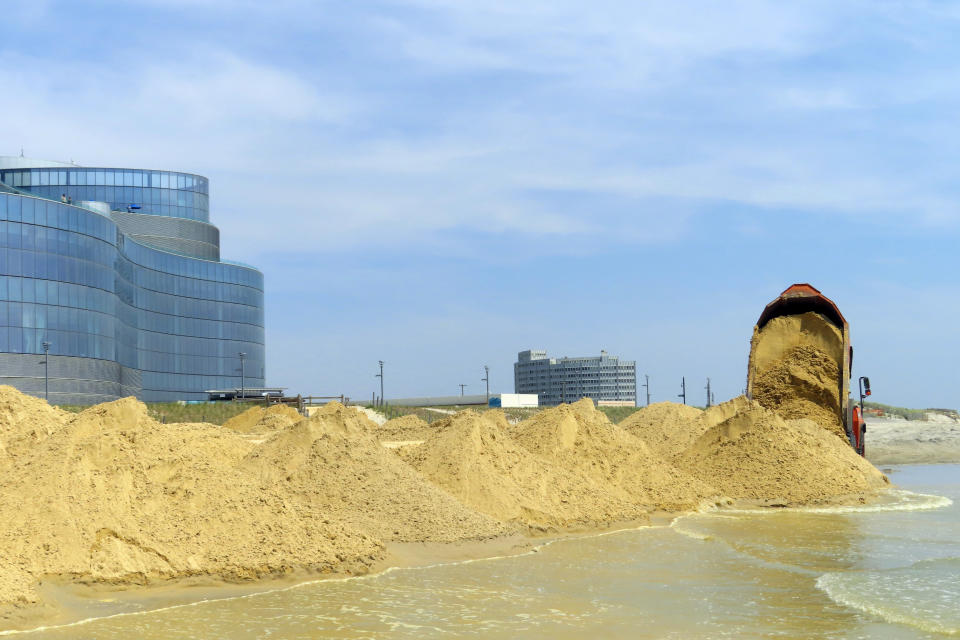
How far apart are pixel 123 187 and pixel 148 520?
318ft

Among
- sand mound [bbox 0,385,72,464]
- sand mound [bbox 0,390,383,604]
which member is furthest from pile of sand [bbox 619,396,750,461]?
sand mound [bbox 0,390,383,604]

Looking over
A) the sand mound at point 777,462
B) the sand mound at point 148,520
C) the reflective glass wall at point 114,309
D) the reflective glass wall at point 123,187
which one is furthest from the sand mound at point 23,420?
the reflective glass wall at point 123,187

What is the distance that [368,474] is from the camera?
19344mm

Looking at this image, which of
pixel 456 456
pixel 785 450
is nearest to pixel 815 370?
pixel 785 450

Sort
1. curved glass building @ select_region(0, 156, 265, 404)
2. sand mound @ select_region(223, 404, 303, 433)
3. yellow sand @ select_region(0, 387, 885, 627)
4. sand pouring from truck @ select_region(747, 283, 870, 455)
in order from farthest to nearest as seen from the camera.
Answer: curved glass building @ select_region(0, 156, 265, 404) → sand mound @ select_region(223, 404, 303, 433) → sand pouring from truck @ select_region(747, 283, 870, 455) → yellow sand @ select_region(0, 387, 885, 627)

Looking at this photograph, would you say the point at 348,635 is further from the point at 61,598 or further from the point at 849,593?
the point at 849,593

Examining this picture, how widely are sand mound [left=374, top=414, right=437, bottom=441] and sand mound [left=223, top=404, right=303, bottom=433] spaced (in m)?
4.81

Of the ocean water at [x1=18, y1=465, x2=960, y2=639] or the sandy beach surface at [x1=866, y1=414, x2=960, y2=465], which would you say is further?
the sandy beach surface at [x1=866, y1=414, x2=960, y2=465]

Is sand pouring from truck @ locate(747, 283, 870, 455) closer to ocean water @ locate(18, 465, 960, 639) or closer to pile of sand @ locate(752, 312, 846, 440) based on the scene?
pile of sand @ locate(752, 312, 846, 440)

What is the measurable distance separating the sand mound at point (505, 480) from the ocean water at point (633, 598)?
143cm

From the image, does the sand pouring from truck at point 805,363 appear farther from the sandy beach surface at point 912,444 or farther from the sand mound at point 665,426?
the sandy beach surface at point 912,444

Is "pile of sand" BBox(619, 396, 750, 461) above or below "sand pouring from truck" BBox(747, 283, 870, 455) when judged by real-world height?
below

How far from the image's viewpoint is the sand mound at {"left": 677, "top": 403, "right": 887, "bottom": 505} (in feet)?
89.7

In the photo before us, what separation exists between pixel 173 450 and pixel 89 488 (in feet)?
6.00
